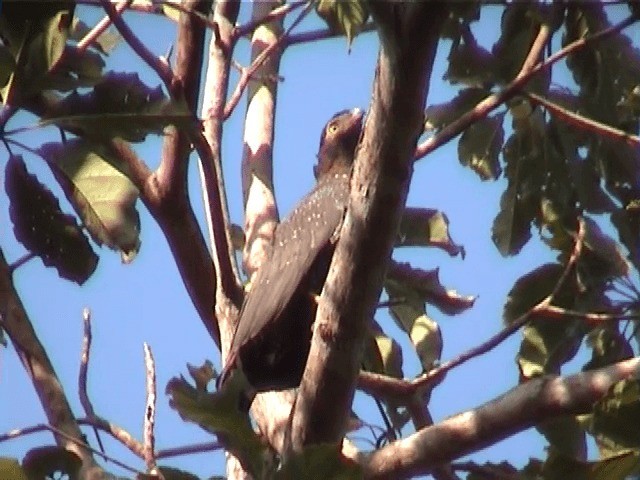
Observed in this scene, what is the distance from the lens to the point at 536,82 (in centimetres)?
335

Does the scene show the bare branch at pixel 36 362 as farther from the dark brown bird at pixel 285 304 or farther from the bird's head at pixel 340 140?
the bird's head at pixel 340 140

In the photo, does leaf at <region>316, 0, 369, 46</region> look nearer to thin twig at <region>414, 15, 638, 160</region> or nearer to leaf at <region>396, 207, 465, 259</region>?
Answer: thin twig at <region>414, 15, 638, 160</region>

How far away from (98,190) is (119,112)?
0.84 ft

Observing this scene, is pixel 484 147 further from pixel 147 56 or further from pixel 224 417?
pixel 224 417

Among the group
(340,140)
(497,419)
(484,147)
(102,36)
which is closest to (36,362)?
(497,419)

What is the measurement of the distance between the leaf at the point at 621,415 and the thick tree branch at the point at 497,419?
0.16 m

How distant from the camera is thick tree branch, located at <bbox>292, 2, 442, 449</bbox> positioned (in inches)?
97.5

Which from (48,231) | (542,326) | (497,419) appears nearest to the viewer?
(497,419)

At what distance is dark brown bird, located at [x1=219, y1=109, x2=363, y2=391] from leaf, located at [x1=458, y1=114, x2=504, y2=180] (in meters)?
0.43

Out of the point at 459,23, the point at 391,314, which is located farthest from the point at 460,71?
the point at 391,314

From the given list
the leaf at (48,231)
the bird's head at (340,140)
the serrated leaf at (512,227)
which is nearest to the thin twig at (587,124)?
the serrated leaf at (512,227)

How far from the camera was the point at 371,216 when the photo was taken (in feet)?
9.19

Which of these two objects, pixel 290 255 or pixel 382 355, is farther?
pixel 290 255

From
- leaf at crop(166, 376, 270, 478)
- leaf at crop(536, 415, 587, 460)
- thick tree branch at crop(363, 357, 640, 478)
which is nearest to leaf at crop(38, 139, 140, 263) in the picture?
leaf at crop(166, 376, 270, 478)
